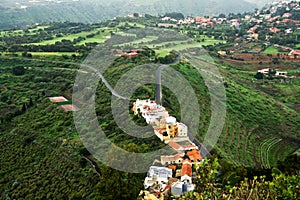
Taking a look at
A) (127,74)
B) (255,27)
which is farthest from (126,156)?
(255,27)

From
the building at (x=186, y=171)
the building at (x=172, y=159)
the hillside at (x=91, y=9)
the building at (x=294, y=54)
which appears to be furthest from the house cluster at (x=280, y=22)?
the hillside at (x=91, y=9)

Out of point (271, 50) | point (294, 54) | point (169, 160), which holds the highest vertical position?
point (169, 160)

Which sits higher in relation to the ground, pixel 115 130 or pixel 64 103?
pixel 115 130

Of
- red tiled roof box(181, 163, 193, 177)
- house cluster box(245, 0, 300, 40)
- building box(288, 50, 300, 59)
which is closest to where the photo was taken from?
red tiled roof box(181, 163, 193, 177)

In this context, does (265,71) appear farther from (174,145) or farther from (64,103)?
(174,145)

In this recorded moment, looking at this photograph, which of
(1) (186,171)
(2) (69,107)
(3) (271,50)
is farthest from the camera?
(3) (271,50)

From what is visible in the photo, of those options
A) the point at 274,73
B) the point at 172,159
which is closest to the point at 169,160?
the point at 172,159

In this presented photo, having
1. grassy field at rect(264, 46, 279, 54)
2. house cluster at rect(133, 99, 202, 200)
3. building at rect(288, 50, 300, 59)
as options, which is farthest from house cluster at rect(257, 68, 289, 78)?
house cluster at rect(133, 99, 202, 200)

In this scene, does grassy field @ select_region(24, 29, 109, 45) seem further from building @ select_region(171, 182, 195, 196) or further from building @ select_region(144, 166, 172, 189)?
building @ select_region(171, 182, 195, 196)

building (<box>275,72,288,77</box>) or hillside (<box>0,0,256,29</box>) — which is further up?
building (<box>275,72,288,77</box>)
